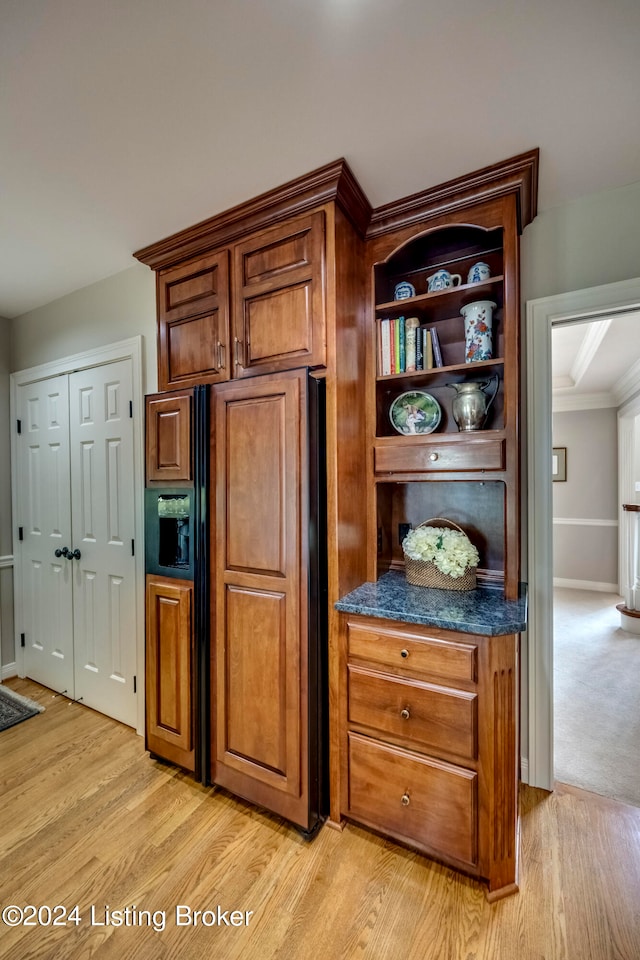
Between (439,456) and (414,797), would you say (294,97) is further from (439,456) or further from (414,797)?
(414,797)

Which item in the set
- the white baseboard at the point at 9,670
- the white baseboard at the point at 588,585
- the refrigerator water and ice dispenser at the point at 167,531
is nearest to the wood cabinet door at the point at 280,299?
the refrigerator water and ice dispenser at the point at 167,531

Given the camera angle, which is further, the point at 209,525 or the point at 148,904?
the point at 209,525

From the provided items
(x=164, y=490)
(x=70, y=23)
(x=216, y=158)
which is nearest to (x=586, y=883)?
(x=164, y=490)

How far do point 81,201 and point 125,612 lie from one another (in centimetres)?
202

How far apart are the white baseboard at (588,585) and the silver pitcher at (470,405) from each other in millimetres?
4841

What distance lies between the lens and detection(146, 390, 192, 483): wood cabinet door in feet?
5.85

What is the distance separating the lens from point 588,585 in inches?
207

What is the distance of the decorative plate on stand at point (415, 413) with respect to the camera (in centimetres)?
179

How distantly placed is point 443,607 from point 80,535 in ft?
7.24

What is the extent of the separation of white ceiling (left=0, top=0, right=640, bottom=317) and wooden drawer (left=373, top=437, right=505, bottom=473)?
3.39 feet

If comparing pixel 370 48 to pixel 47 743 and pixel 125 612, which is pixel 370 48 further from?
pixel 47 743

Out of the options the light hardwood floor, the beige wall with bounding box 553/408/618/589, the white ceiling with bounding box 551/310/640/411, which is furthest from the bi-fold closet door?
the beige wall with bounding box 553/408/618/589

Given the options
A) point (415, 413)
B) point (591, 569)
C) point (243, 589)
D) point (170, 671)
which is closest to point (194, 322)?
point (415, 413)

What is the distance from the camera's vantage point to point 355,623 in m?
1.53
